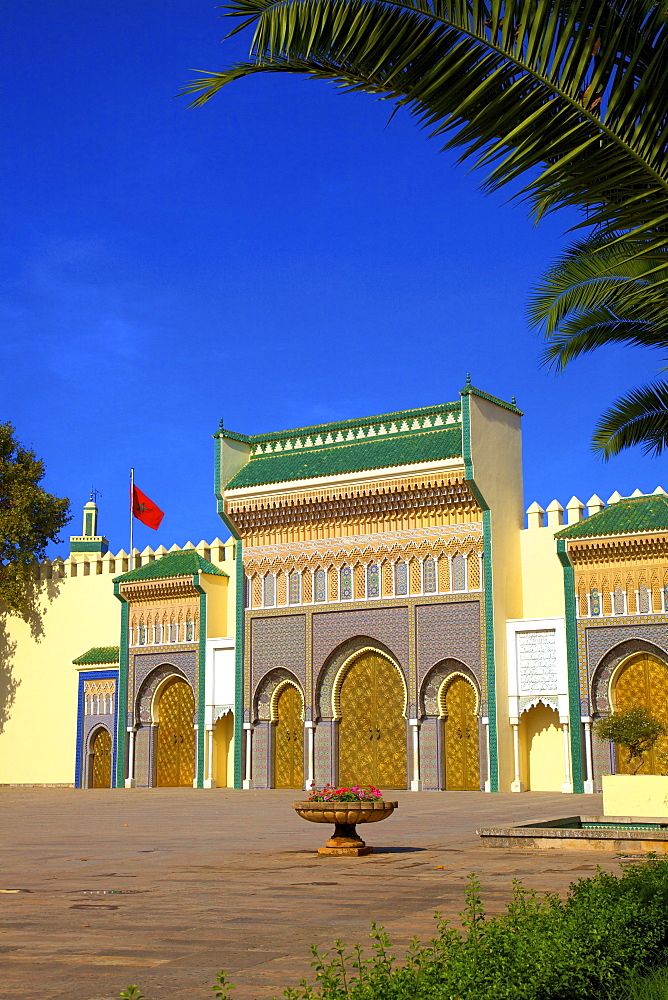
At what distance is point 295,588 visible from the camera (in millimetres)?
26953

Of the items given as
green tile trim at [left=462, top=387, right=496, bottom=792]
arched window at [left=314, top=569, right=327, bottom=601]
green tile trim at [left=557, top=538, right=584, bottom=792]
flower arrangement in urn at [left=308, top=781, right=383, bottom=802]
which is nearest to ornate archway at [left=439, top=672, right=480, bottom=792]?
green tile trim at [left=462, top=387, right=496, bottom=792]

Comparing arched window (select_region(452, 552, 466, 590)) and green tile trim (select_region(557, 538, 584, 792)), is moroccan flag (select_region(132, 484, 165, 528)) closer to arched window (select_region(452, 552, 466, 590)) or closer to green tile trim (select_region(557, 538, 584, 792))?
arched window (select_region(452, 552, 466, 590))

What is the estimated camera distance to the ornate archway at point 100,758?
2958cm

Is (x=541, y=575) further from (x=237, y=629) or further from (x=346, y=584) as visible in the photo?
(x=237, y=629)

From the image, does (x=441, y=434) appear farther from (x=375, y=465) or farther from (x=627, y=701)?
(x=627, y=701)

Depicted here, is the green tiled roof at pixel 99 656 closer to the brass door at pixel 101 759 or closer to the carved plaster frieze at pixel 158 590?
the carved plaster frieze at pixel 158 590

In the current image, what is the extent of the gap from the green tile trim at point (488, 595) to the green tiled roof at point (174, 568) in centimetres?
743

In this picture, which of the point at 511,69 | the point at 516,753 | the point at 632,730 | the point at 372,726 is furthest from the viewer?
the point at 372,726

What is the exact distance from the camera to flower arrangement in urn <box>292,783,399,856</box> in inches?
434

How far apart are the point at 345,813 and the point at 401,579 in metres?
14.5

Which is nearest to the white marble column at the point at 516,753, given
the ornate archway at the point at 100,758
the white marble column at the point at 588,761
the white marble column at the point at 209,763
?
the white marble column at the point at 588,761

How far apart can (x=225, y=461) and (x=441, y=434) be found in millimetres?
5841

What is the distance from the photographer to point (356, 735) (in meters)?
25.6

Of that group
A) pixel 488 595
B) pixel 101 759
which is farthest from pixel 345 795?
pixel 101 759
